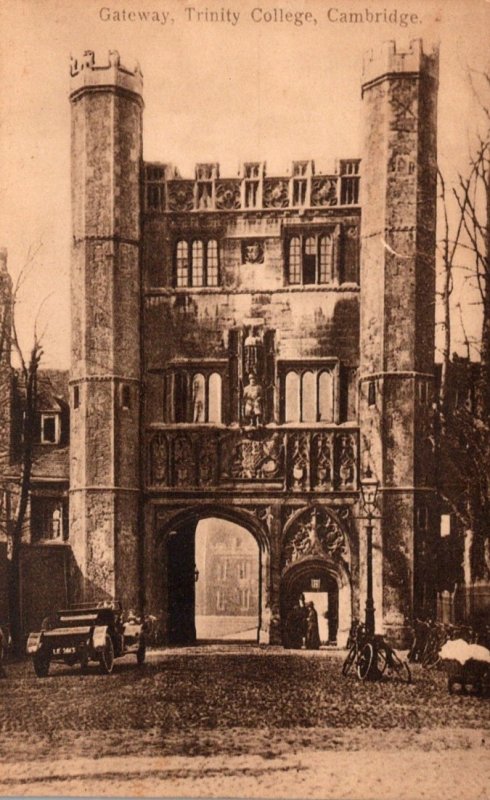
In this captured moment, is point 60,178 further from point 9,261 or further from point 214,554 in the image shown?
point 214,554

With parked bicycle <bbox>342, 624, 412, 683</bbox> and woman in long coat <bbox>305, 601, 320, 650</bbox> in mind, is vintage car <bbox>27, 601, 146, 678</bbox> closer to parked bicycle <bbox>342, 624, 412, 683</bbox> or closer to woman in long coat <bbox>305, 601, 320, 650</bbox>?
woman in long coat <bbox>305, 601, 320, 650</bbox>

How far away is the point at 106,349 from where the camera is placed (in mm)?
9211

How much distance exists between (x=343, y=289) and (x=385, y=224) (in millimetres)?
606

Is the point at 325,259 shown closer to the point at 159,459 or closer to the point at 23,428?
the point at 159,459

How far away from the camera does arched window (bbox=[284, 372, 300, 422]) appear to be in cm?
891

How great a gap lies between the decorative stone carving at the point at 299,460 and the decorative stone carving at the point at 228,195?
1895 mm

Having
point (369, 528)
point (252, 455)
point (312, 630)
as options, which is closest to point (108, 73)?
point (252, 455)

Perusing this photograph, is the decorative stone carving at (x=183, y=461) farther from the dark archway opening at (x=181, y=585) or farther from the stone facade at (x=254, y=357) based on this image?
the dark archway opening at (x=181, y=585)

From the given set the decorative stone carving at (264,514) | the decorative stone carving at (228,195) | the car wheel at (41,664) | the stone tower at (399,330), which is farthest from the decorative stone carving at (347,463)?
the car wheel at (41,664)

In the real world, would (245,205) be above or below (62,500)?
above

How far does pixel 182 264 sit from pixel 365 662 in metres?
3.36

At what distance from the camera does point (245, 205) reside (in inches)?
361

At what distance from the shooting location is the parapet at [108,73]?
26.8 ft

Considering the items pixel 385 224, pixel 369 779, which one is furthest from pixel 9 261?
pixel 369 779
